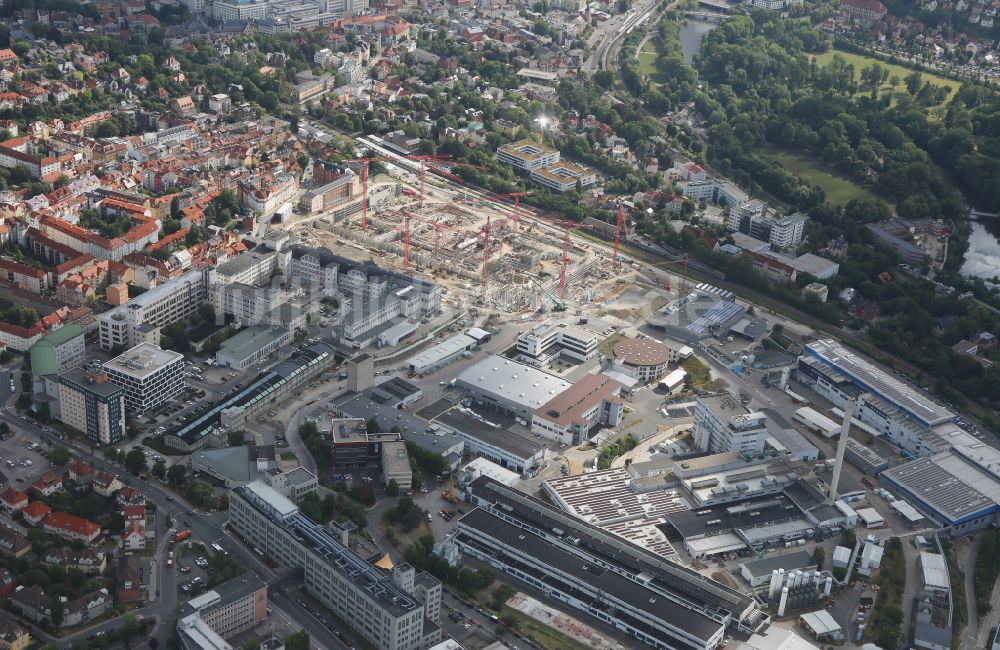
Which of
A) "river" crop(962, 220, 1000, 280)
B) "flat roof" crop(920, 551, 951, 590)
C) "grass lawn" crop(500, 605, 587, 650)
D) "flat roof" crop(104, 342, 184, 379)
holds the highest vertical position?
"river" crop(962, 220, 1000, 280)

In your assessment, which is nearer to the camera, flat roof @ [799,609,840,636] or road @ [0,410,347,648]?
road @ [0,410,347,648]

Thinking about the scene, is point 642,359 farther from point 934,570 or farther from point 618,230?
point 934,570

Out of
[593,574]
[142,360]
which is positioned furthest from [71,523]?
[593,574]

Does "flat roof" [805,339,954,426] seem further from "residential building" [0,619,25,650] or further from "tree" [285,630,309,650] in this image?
"residential building" [0,619,25,650]

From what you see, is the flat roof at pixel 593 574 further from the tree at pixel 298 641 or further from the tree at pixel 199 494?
the tree at pixel 199 494

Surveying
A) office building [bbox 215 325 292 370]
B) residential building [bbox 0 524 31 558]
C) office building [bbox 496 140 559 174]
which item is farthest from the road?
office building [bbox 496 140 559 174]

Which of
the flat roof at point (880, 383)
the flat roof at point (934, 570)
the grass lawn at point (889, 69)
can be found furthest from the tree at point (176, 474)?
the grass lawn at point (889, 69)
